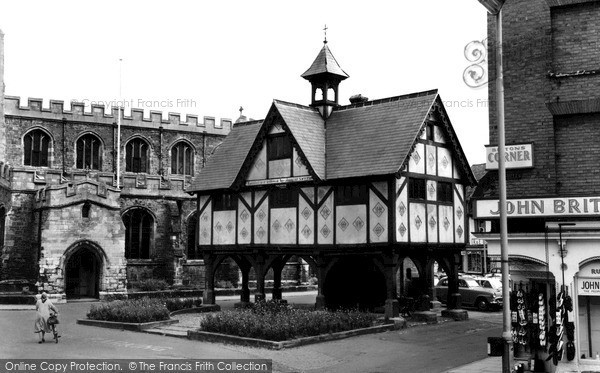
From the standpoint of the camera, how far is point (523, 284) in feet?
51.8

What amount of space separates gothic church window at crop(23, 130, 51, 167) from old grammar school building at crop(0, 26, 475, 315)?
1.91 meters

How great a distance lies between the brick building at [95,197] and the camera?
35062 mm

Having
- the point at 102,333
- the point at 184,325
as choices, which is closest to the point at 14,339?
the point at 102,333

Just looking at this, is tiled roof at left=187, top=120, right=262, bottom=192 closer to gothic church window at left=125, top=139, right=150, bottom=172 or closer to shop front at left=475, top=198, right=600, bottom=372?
shop front at left=475, top=198, right=600, bottom=372

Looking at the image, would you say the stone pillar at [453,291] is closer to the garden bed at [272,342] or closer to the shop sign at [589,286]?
the garden bed at [272,342]

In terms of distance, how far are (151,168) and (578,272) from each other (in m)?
38.1

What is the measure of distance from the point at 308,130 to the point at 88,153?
24313mm

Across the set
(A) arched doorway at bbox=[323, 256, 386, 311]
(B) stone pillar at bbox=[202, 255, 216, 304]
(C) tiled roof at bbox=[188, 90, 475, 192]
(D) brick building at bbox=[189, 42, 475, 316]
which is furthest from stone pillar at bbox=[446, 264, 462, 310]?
(B) stone pillar at bbox=[202, 255, 216, 304]

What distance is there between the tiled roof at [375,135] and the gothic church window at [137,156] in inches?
927

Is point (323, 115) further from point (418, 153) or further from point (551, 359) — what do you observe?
point (551, 359)

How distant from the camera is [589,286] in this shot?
47.4 ft

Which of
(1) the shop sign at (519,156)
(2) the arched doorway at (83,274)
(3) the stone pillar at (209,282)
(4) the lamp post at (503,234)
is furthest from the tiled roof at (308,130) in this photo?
(2) the arched doorway at (83,274)

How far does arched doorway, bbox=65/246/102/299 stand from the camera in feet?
117

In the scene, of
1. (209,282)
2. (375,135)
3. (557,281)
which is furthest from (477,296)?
(557,281)
